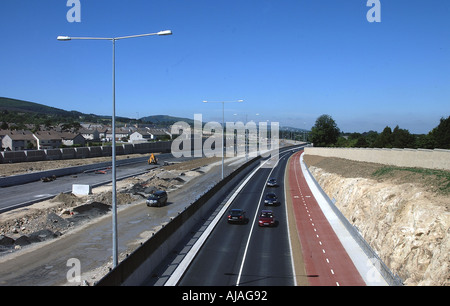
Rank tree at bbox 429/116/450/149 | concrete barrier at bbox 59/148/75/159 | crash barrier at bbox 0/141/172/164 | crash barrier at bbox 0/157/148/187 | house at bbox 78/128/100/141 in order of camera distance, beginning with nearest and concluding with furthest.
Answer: crash barrier at bbox 0/157/148/187, tree at bbox 429/116/450/149, crash barrier at bbox 0/141/172/164, concrete barrier at bbox 59/148/75/159, house at bbox 78/128/100/141

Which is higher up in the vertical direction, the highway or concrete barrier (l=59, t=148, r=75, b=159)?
concrete barrier (l=59, t=148, r=75, b=159)

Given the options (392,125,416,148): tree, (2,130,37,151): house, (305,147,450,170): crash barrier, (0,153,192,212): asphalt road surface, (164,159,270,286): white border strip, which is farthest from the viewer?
(2,130,37,151): house

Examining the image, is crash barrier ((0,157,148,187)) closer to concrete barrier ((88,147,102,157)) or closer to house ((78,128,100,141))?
concrete barrier ((88,147,102,157))

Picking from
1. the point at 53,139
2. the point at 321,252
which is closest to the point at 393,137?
the point at 321,252

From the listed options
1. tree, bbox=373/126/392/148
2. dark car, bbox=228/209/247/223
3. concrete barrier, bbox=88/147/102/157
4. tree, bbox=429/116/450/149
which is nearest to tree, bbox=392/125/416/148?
tree, bbox=373/126/392/148

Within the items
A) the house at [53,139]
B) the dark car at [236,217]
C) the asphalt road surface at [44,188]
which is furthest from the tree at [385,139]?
the house at [53,139]

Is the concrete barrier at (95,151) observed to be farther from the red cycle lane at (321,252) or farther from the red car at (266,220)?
the red car at (266,220)

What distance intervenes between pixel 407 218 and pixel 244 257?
1189 centimetres

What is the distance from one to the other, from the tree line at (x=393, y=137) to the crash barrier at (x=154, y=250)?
164 feet

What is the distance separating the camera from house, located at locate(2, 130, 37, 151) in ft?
356

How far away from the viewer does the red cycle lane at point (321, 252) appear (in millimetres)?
20562

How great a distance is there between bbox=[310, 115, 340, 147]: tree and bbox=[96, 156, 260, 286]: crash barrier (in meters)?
101

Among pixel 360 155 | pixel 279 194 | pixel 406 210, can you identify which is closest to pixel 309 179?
pixel 360 155
